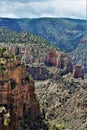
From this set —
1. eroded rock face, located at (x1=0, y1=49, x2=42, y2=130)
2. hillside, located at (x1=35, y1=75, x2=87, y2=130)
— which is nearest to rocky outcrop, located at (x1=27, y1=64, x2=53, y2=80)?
hillside, located at (x1=35, y1=75, x2=87, y2=130)

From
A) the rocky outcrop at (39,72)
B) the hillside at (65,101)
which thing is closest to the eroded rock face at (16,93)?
the hillside at (65,101)

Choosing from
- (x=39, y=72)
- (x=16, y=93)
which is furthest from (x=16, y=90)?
(x=39, y=72)

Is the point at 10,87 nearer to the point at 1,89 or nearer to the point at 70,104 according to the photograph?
the point at 1,89

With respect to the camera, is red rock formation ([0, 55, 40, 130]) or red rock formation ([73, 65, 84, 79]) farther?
red rock formation ([73, 65, 84, 79])

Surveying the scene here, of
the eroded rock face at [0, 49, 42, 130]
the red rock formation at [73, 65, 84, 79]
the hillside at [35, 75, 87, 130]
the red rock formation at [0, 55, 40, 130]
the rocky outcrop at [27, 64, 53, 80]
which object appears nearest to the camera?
the red rock formation at [0, 55, 40, 130]

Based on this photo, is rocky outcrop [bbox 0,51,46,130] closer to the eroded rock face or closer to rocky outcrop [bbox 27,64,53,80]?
the eroded rock face

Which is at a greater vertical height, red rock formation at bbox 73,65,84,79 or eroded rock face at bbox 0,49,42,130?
eroded rock face at bbox 0,49,42,130

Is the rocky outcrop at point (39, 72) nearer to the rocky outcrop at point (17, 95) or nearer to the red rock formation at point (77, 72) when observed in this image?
the red rock formation at point (77, 72)

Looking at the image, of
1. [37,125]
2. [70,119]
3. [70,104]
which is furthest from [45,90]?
[37,125]
